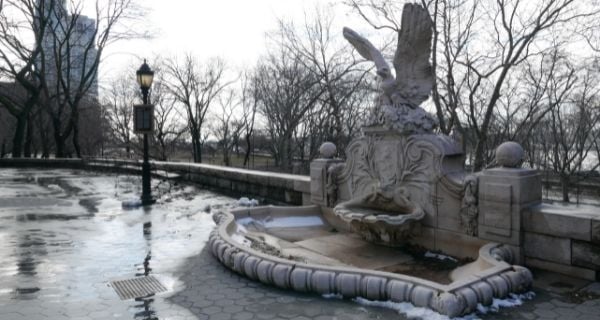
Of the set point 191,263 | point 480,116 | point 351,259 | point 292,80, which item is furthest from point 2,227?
point 480,116

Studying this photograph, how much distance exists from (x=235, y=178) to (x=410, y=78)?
284 inches

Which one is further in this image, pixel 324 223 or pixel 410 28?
pixel 324 223

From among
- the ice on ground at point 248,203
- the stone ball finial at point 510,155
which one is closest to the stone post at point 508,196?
the stone ball finial at point 510,155

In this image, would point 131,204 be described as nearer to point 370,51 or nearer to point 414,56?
point 370,51

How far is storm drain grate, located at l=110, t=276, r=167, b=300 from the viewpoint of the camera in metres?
4.68

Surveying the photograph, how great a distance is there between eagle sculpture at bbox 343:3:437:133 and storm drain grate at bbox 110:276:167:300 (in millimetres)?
3800

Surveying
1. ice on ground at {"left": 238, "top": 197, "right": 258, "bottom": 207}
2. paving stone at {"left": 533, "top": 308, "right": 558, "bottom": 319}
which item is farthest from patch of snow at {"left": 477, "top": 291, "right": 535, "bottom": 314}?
ice on ground at {"left": 238, "top": 197, "right": 258, "bottom": 207}

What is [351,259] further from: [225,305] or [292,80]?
[292,80]

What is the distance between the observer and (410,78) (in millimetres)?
6691

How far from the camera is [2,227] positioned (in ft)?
26.8

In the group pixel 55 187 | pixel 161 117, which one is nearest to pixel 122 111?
pixel 161 117

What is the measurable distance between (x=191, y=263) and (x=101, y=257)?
1360 mm

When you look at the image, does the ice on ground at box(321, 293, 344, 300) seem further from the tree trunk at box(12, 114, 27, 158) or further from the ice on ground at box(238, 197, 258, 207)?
the tree trunk at box(12, 114, 27, 158)

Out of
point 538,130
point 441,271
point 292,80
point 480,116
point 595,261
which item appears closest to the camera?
point 595,261
